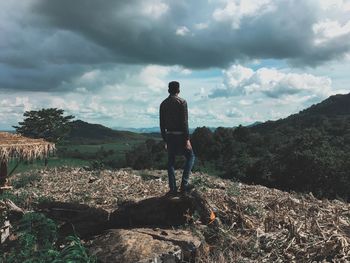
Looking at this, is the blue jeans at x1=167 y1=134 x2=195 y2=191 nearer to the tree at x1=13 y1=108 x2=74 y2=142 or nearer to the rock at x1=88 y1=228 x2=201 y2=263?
the rock at x1=88 y1=228 x2=201 y2=263

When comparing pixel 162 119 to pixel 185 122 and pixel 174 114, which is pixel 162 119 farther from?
pixel 185 122

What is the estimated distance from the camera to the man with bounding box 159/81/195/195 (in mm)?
8680

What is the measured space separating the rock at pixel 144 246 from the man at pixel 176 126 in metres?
1.38

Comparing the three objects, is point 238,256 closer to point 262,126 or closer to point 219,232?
point 219,232

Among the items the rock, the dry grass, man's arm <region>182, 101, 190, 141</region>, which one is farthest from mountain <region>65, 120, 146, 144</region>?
the rock

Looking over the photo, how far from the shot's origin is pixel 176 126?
28.8 feet

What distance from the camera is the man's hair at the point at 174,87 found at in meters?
8.74

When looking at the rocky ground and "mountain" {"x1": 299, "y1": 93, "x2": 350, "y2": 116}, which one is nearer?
the rocky ground

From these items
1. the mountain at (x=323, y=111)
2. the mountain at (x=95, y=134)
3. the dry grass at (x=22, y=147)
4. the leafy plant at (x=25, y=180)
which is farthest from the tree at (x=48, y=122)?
the mountain at (x=95, y=134)

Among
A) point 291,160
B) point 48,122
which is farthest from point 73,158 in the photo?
point 291,160

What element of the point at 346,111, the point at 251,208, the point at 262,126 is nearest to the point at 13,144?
the point at 251,208

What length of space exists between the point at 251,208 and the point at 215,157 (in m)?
48.9

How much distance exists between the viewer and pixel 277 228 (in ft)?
28.5

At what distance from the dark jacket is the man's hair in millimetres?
97
